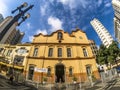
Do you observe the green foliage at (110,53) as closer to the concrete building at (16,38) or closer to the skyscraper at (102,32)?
the skyscraper at (102,32)

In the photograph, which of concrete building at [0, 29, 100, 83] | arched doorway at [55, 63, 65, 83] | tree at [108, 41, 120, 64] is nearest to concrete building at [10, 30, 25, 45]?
concrete building at [0, 29, 100, 83]

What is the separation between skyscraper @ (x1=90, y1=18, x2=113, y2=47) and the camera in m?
117

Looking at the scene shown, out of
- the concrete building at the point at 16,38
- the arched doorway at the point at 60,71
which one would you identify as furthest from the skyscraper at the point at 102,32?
the arched doorway at the point at 60,71

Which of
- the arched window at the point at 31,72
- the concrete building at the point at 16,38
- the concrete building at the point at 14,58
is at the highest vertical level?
the concrete building at the point at 16,38

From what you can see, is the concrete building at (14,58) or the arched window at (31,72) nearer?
the arched window at (31,72)

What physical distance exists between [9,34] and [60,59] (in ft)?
283

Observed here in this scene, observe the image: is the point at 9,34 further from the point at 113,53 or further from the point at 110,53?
the point at 113,53

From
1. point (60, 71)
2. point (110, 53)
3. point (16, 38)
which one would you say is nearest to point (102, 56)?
point (110, 53)

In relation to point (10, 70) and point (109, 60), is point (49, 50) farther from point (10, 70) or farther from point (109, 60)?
point (109, 60)

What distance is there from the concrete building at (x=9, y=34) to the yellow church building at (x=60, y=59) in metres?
62.8

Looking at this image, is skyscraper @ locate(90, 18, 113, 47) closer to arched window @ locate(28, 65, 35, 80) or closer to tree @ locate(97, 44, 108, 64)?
tree @ locate(97, 44, 108, 64)

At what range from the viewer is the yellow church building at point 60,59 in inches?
1137

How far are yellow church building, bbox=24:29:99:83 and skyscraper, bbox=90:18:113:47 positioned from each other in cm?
8660

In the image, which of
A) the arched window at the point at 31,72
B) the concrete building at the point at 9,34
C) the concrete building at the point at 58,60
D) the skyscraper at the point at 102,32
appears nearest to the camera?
the arched window at the point at 31,72
